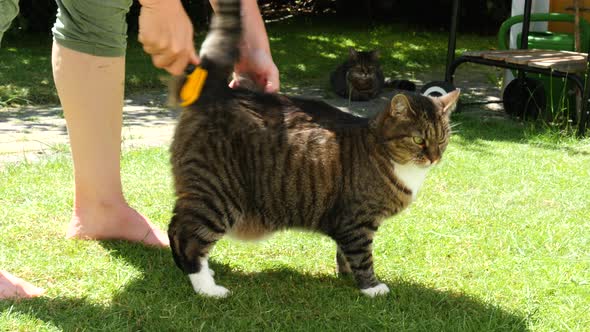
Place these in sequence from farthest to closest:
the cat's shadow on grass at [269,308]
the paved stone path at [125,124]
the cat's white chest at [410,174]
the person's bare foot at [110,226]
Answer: the paved stone path at [125,124] → the person's bare foot at [110,226] → the cat's white chest at [410,174] → the cat's shadow on grass at [269,308]

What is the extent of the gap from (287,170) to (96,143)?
0.84m

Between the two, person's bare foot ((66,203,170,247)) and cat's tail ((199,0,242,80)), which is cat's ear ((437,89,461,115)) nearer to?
cat's tail ((199,0,242,80))

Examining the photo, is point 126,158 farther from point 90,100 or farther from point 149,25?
point 149,25

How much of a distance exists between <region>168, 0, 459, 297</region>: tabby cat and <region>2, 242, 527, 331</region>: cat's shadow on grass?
9 cm

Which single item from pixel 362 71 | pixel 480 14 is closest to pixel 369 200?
pixel 362 71

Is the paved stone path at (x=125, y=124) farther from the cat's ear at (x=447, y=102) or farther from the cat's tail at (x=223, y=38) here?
the cat's tail at (x=223, y=38)

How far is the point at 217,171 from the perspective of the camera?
268 cm

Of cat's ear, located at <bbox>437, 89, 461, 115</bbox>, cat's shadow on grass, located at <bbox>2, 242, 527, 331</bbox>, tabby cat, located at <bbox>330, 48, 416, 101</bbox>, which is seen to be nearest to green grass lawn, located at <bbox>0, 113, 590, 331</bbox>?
cat's shadow on grass, located at <bbox>2, 242, 527, 331</bbox>

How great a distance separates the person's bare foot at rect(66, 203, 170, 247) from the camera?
3094 millimetres

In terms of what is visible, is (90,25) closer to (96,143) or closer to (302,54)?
(96,143)

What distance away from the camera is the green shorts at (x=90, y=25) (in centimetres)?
284

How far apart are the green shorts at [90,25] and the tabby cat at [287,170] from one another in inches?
19.5

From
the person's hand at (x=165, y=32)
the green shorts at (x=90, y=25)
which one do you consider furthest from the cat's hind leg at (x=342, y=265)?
the green shorts at (x=90, y=25)

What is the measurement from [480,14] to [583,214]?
8385 millimetres
